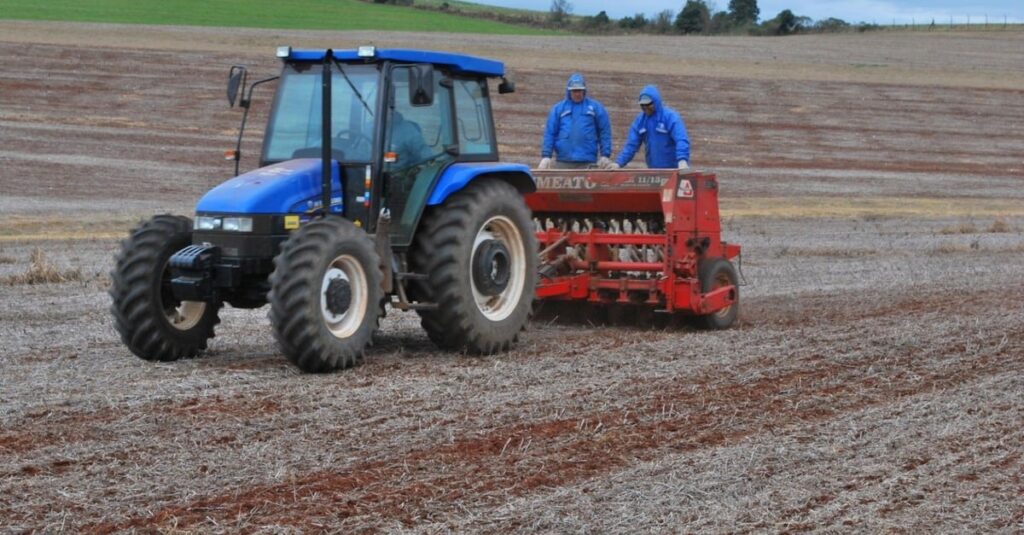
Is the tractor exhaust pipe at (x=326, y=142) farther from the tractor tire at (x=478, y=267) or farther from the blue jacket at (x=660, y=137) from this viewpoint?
Answer: the blue jacket at (x=660, y=137)

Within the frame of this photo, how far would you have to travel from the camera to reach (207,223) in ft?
27.6

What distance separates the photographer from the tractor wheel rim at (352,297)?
809 cm

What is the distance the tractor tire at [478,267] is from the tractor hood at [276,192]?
0.68 meters

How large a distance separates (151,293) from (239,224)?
0.67 metres

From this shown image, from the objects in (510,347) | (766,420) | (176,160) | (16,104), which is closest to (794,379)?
(766,420)

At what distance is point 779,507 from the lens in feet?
18.3

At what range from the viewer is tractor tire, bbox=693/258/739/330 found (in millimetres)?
10609

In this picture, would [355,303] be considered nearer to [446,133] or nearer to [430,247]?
[430,247]

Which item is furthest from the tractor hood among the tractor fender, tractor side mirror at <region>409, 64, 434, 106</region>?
tractor side mirror at <region>409, 64, 434, 106</region>

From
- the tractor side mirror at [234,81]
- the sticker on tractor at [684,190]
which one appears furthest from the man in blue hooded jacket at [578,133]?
the tractor side mirror at [234,81]

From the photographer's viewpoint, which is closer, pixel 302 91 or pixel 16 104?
pixel 302 91

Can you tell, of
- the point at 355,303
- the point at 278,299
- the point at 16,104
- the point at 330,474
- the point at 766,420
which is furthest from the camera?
the point at 16,104

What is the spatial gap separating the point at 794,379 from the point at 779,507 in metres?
2.87

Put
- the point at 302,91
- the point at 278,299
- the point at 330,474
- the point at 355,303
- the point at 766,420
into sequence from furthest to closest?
the point at 302,91 < the point at 355,303 < the point at 278,299 < the point at 766,420 < the point at 330,474
